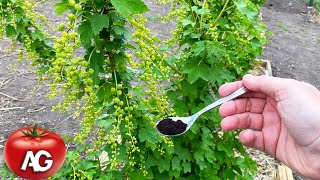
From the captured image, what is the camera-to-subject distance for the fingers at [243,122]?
2.10 m

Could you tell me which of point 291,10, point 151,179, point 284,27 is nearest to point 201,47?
point 151,179

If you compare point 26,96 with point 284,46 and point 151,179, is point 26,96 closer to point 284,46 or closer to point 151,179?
point 151,179

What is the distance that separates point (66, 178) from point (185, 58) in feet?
2.96

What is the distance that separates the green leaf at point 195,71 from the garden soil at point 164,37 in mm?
336

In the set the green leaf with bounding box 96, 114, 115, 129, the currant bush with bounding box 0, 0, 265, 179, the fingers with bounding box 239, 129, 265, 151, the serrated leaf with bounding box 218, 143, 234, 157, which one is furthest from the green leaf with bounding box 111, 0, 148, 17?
the serrated leaf with bounding box 218, 143, 234, 157

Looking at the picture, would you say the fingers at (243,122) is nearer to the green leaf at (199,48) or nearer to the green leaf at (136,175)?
the green leaf at (199,48)

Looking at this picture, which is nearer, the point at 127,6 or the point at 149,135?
the point at 127,6

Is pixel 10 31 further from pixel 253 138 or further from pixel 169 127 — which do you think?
pixel 253 138

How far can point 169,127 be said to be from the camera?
1.86 metres

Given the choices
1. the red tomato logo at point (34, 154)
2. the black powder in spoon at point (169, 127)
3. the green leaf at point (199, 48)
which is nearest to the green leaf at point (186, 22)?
the green leaf at point (199, 48)

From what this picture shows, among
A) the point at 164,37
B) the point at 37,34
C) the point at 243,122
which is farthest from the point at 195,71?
the point at 164,37

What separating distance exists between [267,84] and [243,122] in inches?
13.2

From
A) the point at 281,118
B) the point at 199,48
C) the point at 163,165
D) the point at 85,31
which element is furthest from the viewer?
the point at 163,165

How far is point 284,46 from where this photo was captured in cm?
702
